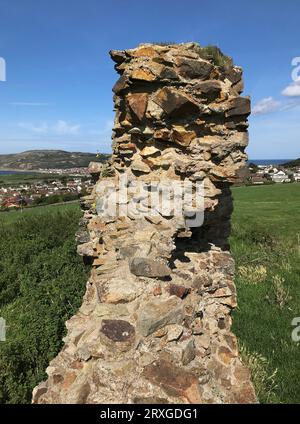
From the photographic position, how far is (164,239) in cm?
435

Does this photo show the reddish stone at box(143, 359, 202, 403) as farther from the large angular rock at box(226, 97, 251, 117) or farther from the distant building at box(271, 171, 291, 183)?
the distant building at box(271, 171, 291, 183)

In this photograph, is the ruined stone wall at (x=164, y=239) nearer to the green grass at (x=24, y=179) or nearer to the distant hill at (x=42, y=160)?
the green grass at (x=24, y=179)

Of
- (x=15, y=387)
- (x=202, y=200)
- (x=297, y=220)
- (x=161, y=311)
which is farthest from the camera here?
(x=297, y=220)

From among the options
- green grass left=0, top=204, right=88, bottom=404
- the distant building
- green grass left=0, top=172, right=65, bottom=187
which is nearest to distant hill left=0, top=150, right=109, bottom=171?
green grass left=0, top=172, right=65, bottom=187

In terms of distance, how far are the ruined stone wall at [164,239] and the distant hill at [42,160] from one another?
91.9m

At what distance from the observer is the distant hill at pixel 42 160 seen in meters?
103

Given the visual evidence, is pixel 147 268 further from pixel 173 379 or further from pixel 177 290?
pixel 173 379

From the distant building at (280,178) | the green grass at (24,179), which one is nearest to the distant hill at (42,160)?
the green grass at (24,179)

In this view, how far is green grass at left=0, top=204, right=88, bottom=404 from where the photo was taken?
6.33 meters

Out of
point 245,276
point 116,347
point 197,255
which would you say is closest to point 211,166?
point 197,255

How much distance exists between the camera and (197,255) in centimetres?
546

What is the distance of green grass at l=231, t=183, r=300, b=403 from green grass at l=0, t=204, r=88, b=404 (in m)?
3.78

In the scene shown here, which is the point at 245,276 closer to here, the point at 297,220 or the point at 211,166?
the point at 211,166
